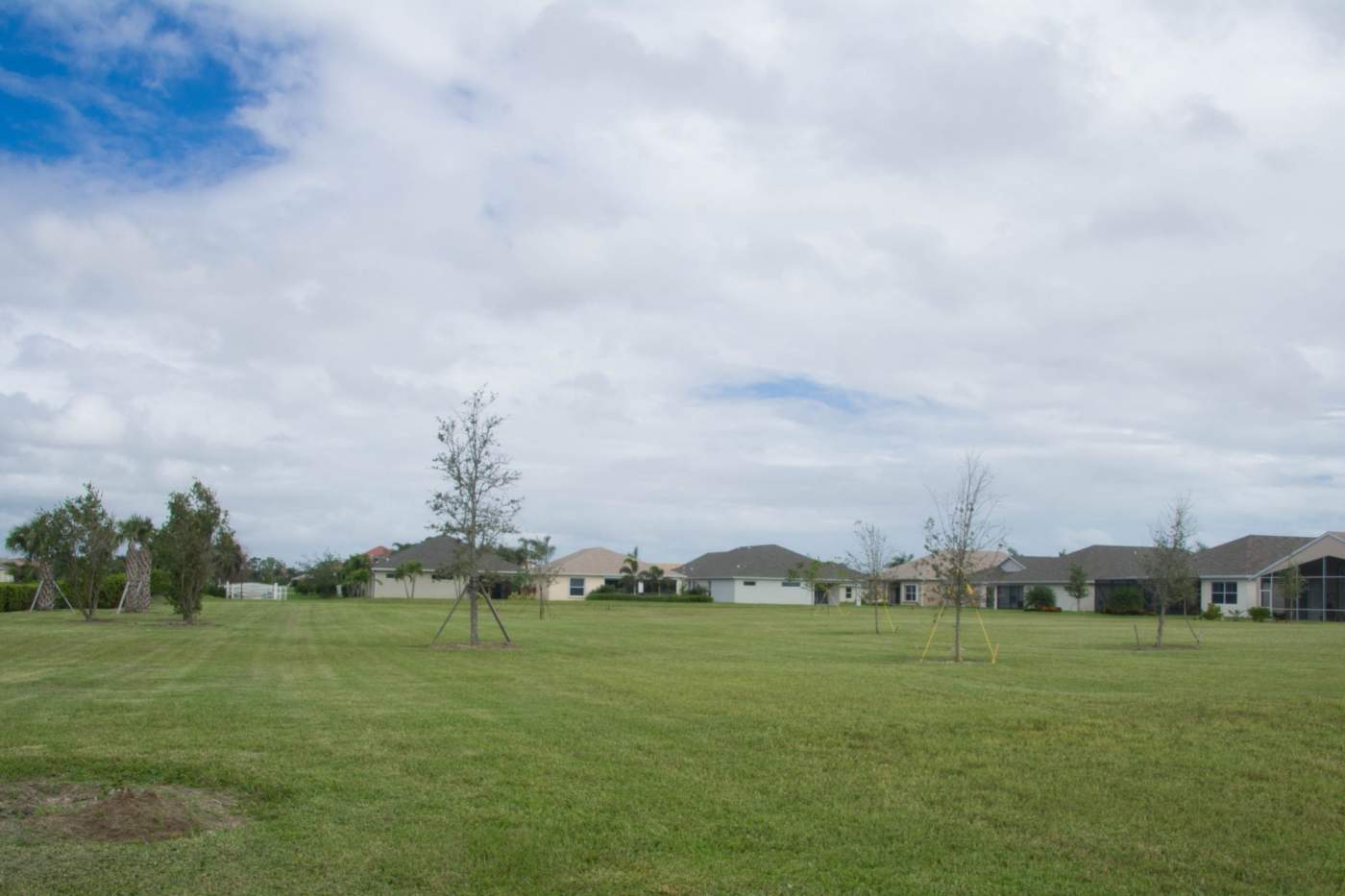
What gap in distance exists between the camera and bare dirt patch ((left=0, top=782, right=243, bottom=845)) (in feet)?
25.9

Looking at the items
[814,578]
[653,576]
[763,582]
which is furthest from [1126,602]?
[653,576]

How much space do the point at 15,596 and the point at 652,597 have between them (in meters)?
46.7

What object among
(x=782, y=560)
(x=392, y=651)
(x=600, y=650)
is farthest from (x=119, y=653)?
(x=782, y=560)

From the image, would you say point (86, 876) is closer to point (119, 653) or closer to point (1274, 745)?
point (1274, 745)

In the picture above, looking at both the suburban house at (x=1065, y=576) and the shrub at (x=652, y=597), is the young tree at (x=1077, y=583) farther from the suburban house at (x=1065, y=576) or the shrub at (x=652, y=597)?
the shrub at (x=652, y=597)

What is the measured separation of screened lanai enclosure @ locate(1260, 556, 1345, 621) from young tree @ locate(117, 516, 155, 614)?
58.8m

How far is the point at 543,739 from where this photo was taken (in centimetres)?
1206

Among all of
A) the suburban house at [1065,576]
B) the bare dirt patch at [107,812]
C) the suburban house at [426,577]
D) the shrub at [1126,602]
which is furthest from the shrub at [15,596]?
the shrub at [1126,602]

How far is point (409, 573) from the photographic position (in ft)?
269

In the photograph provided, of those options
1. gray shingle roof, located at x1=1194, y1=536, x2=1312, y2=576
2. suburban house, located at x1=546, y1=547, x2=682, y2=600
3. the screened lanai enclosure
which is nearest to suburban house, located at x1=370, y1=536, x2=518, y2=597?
suburban house, located at x1=546, y1=547, x2=682, y2=600

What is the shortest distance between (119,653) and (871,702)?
58.3 feet

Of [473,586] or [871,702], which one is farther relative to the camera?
[473,586]

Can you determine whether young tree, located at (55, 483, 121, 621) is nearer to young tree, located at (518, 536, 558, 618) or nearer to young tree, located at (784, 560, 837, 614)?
young tree, located at (518, 536, 558, 618)

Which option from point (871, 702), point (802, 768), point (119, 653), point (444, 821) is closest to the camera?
point (444, 821)
